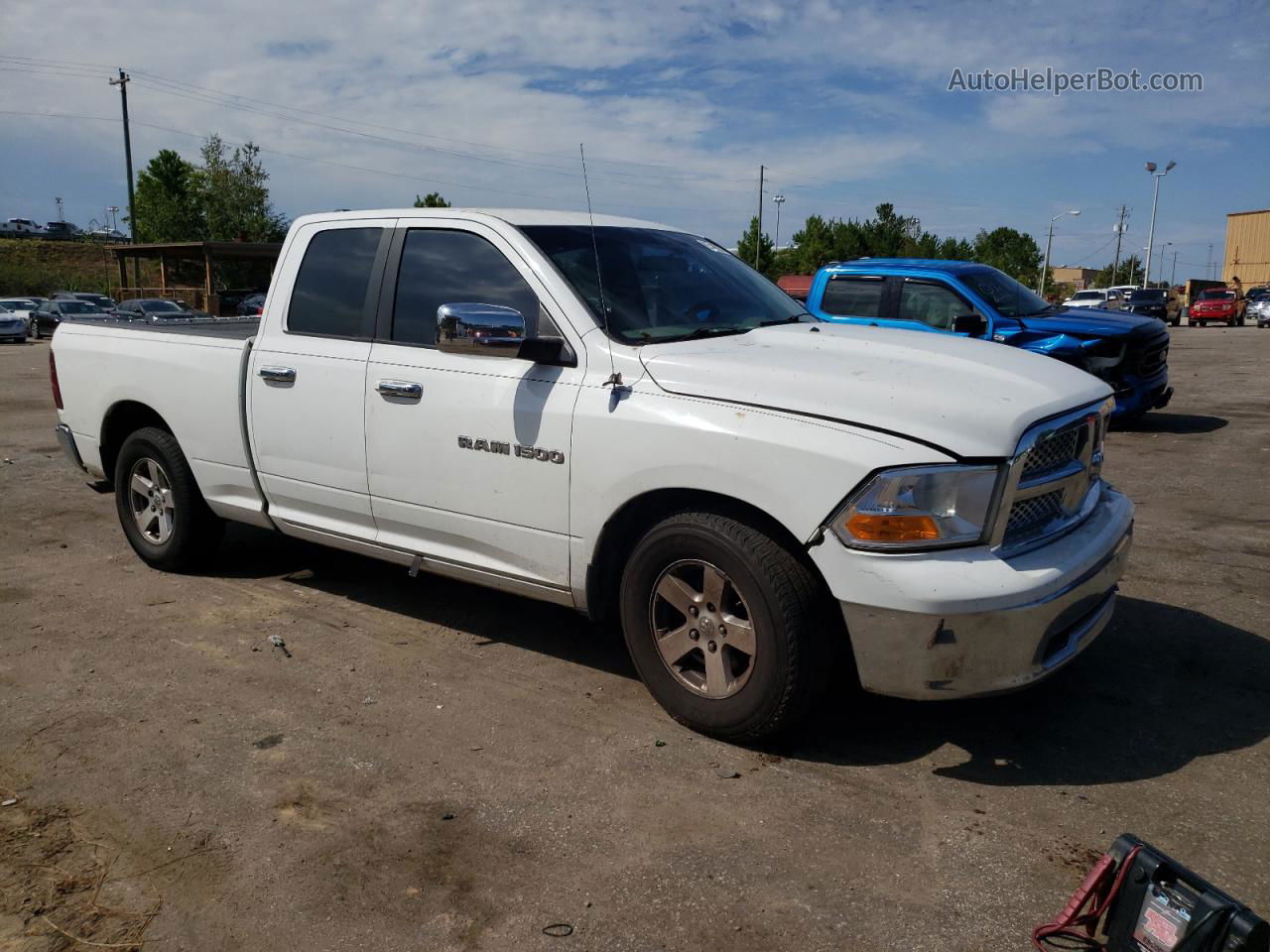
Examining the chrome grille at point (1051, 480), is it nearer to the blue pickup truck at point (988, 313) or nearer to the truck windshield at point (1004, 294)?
the blue pickup truck at point (988, 313)

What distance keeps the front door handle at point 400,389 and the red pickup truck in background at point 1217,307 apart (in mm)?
46286

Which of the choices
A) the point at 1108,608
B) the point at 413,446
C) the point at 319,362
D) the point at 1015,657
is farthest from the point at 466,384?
the point at 1108,608

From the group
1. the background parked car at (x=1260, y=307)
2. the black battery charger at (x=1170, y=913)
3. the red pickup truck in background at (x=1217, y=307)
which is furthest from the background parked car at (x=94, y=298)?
the background parked car at (x=1260, y=307)

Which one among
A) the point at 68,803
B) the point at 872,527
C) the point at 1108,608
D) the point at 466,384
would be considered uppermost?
the point at 466,384

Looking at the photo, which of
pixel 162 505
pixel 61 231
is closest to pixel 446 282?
pixel 162 505

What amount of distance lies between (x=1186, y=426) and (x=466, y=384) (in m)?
10.4

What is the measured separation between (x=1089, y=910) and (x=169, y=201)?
59.7m

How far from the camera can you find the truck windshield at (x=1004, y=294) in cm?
1023

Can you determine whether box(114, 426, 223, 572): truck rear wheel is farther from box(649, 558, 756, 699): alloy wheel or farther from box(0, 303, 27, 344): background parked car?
box(0, 303, 27, 344): background parked car

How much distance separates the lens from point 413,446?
14.4 ft

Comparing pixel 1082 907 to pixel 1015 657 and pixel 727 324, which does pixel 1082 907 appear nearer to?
pixel 1015 657

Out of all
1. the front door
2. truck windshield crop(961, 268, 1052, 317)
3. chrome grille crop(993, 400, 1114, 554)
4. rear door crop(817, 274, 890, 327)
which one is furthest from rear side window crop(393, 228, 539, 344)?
truck windshield crop(961, 268, 1052, 317)

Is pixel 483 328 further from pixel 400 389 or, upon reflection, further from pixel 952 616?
pixel 952 616

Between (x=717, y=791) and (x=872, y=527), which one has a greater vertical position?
(x=872, y=527)
